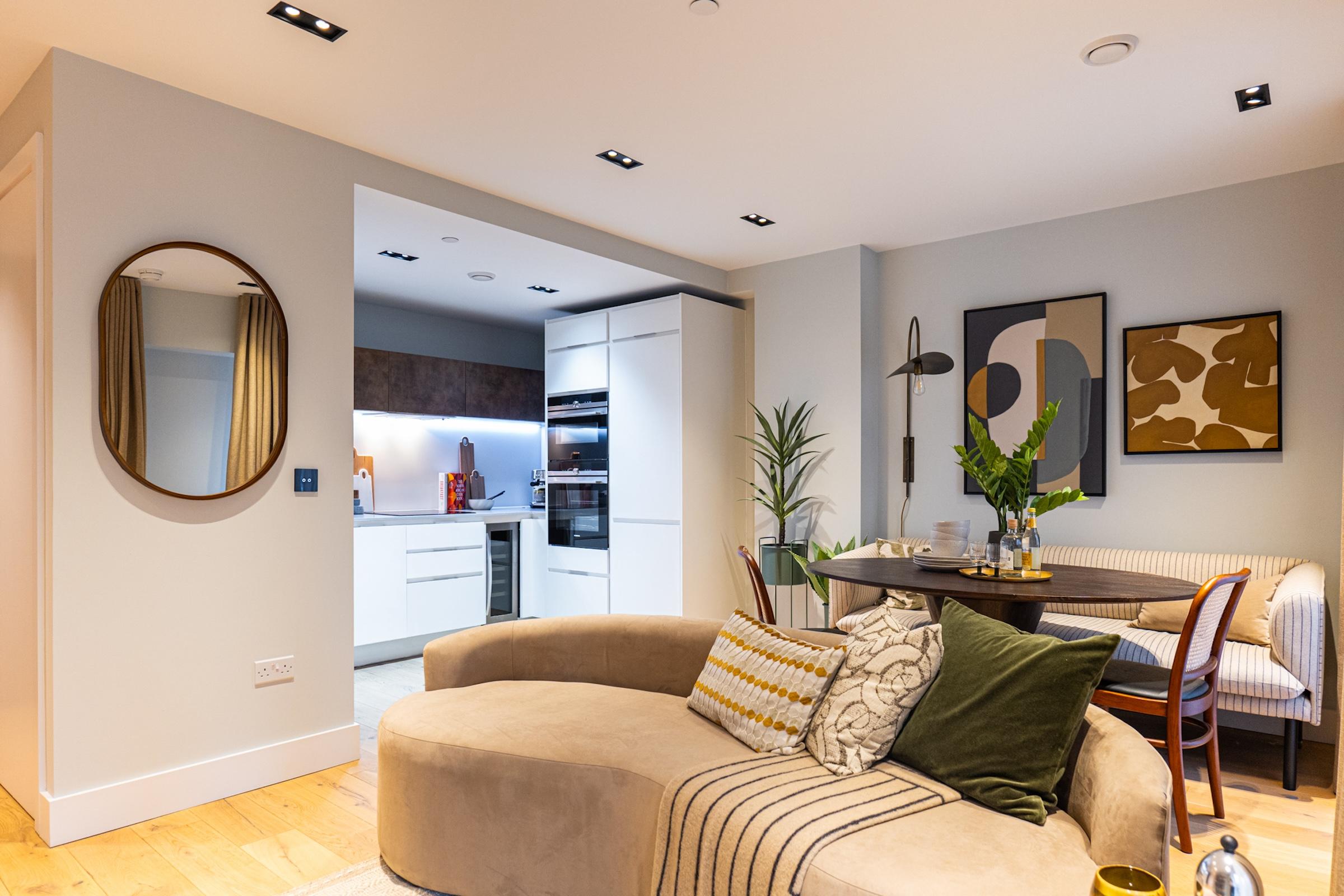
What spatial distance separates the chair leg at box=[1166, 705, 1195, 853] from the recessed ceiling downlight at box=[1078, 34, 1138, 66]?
83.4 inches

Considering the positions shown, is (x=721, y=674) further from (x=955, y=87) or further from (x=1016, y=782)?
(x=955, y=87)

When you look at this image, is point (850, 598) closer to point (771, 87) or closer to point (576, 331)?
point (771, 87)

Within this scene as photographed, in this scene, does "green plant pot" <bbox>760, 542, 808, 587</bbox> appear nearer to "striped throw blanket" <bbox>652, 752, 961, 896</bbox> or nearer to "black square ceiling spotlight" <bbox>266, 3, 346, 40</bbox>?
"striped throw blanket" <bbox>652, 752, 961, 896</bbox>

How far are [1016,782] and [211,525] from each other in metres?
2.75

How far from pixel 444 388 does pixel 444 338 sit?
0.55 metres

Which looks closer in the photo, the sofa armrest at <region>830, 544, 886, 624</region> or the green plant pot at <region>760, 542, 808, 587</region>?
the sofa armrest at <region>830, 544, 886, 624</region>

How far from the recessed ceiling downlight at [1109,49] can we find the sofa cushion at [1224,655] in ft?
6.43

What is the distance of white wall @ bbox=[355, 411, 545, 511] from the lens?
5.97 m

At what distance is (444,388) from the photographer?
5.94 meters

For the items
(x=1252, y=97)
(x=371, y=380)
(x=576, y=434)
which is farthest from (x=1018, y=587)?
(x=371, y=380)

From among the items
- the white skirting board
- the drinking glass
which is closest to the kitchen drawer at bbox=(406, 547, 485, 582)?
the white skirting board

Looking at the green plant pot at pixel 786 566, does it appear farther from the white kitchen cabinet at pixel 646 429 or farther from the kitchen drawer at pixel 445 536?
the kitchen drawer at pixel 445 536

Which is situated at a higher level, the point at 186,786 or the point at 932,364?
the point at 932,364

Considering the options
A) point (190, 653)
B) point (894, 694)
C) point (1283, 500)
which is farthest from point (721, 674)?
point (1283, 500)
